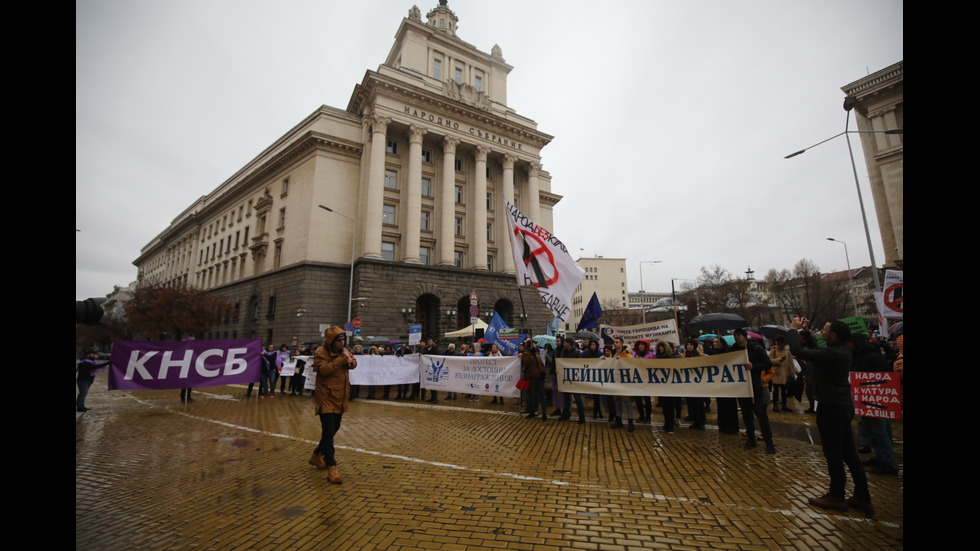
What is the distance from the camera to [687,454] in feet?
20.3

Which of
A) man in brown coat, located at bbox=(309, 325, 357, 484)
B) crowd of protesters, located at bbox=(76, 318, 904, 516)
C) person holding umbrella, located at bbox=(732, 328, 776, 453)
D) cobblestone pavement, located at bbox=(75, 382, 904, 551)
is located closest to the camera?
cobblestone pavement, located at bbox=(75, 382, 904, 551)

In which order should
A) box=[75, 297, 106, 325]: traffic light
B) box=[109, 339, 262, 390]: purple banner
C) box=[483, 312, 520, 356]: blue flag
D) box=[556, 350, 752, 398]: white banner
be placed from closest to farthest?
1. box=[75, 297, 106, 325]: traffic light
2. box=[556, 350, 752, 398]: white banner
3. box=[109, 339, 262, 390]: purple banner
4. box=[483, 312, 520, 356]: blue flag

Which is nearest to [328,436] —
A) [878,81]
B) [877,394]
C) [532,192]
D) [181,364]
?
[877,394]

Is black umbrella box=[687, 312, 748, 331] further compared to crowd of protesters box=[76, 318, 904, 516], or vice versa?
black umbrella box=[687, 312, 748, 331]

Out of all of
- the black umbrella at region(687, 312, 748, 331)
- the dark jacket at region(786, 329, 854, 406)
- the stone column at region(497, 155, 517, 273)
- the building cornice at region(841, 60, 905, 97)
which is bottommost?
the dark jacket at region(786, 329, 854, 406)

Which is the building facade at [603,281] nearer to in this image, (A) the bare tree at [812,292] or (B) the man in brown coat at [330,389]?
(A) the bare tree at [812,292]

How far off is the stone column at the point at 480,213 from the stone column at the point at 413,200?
17.1 ft

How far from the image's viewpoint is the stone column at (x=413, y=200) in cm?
3122

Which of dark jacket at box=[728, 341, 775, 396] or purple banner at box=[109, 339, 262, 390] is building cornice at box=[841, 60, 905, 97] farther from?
purple banner at box=[109, 339, 262, 390]

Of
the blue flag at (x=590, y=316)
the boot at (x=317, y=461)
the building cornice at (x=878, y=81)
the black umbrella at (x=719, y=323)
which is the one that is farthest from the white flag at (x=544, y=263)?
the building cornice at (x=878, y=81)

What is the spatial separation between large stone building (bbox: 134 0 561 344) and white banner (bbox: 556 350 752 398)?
21.9 meters

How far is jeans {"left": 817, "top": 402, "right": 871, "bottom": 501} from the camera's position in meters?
3.99

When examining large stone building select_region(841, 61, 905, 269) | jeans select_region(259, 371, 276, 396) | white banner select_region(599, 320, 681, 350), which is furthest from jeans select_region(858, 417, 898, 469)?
large stone building select_region(841, 61, 905, 269)
